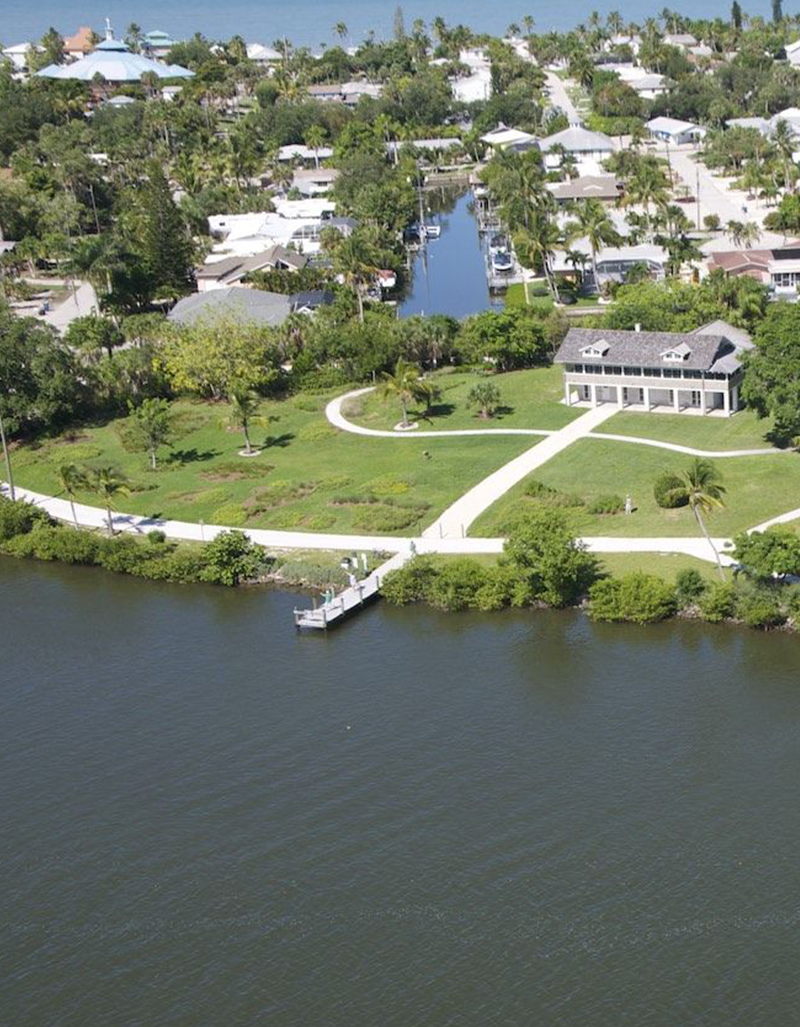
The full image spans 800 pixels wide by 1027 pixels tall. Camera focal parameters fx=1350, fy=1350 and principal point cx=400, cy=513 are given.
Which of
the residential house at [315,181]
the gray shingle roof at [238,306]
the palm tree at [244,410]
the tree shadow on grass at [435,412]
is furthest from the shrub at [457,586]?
the residential house at [315,181]

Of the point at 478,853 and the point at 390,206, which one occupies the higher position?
the point at 390,206

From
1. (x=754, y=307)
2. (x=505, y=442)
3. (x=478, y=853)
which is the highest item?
(x=754, y=307)

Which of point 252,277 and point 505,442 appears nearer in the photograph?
point 505,442

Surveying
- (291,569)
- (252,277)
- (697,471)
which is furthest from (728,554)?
(252,277)

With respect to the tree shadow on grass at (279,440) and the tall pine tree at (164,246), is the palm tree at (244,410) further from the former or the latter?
the tall pine tree at (164,246)

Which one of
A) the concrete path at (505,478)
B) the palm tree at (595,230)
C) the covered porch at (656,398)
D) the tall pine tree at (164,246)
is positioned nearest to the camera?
the concrete path at (505,478)

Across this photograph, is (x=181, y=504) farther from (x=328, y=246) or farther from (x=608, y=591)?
(x=328, y=246)
